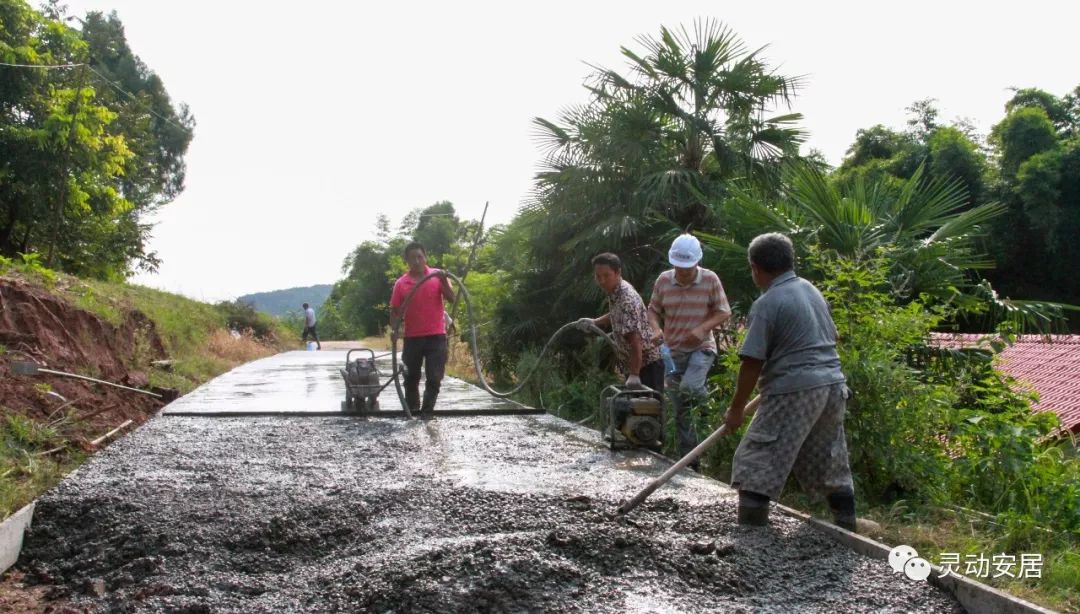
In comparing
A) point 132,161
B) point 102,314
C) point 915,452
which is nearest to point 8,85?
point 132,161

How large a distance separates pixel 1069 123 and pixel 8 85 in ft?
110

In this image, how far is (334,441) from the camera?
7.54 metres

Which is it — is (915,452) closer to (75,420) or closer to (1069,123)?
(75,420)

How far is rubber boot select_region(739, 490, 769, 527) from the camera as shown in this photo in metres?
4.55

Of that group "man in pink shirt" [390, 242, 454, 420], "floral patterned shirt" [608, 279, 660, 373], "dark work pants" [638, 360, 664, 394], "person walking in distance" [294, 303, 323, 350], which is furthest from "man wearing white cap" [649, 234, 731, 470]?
"person walking in distance" [294, 303, 323, 350]

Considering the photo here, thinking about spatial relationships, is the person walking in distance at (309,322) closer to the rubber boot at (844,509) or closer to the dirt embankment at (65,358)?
the dirt embankment at (65,358)

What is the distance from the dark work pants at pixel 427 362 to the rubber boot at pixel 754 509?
4.74 m

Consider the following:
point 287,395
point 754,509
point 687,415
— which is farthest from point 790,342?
point 287,395

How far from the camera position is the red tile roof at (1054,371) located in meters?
11.9

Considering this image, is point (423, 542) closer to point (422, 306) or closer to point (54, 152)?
point (422, 306)

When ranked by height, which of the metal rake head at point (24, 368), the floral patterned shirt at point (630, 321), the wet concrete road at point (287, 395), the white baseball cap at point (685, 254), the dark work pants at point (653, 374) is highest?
the white baseball cap at point (685, 254)

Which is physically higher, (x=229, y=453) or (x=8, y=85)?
(x=8, y=85)

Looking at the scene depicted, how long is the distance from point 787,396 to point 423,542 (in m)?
1.81

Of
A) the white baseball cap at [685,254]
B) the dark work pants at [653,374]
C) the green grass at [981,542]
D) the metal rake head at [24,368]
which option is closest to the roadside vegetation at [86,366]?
the metal rake head at [24,368]
